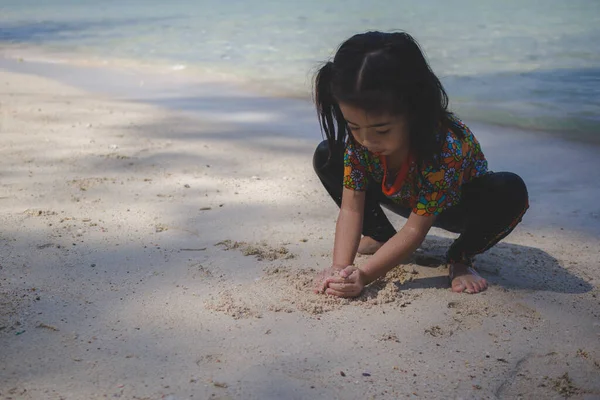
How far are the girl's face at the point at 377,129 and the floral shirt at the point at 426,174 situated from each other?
0.11 meters

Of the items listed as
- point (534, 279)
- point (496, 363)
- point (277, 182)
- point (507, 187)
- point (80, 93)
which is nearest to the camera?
point (496, 363)

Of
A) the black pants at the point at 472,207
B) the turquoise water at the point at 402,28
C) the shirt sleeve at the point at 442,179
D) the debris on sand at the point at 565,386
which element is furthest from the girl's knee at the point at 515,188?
the turquoise water at the point at 402,28

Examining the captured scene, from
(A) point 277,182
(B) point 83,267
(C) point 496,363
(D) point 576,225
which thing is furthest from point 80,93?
(C) point 496,363

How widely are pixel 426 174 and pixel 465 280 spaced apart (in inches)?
15.2

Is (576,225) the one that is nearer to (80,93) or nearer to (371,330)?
(371,330)

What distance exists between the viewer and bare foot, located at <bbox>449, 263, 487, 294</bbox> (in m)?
2.14

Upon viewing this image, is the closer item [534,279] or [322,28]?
[534,279]

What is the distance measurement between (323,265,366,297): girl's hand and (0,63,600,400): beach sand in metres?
0.04

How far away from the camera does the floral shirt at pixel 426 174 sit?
2.01 metres

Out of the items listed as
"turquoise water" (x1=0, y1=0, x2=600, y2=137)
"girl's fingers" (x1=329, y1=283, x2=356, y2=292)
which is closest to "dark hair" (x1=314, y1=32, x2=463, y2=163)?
"girl's fingers" (x1=329, y1=283, x2=356, y2=292)

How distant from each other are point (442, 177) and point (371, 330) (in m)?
0.48

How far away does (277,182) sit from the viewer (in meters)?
3.32

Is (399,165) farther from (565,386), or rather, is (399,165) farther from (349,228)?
(565,386)

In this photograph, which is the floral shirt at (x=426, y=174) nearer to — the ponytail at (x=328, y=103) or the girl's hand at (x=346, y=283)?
the ponytail at (x=328, y=103)
